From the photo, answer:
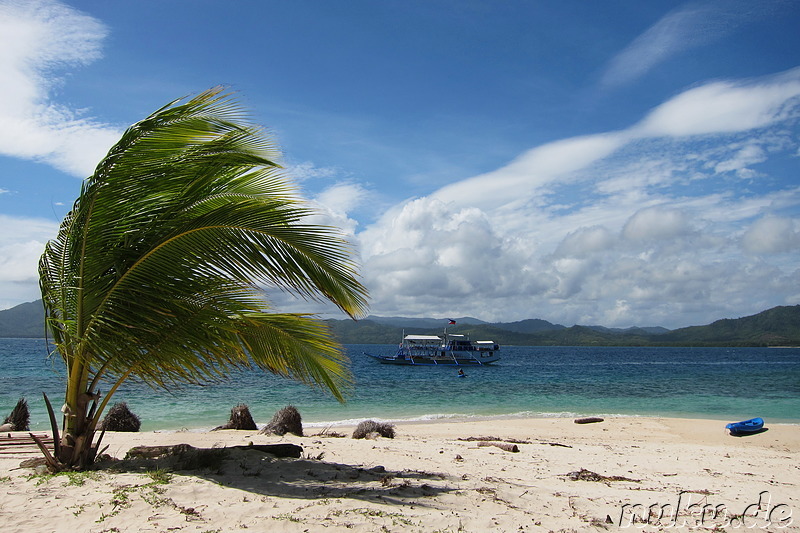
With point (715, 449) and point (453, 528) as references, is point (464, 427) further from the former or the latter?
point (453, 528)

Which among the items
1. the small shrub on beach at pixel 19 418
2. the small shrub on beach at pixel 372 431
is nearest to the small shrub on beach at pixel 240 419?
the small shrub on beach at pixel 372 431

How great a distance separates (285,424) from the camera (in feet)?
37.1

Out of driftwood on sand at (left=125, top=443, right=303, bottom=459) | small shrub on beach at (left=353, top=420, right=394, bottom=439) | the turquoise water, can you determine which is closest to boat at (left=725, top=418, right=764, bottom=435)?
the turquoise water

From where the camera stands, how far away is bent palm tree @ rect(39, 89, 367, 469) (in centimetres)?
539

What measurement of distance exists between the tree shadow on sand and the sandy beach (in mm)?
19

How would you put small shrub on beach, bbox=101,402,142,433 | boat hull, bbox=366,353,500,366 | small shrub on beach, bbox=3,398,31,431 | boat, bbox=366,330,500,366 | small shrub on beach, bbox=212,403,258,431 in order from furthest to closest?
1. boat, bbox=366,330,500,366
2. boat hull, bbox=366,353,500,366
3. small shrub on beach, bbox=212,403,258,431
4. small shrub on beach, bbox=101,402,142,433
5. small shrub on beach, bbox=3,398,31,431

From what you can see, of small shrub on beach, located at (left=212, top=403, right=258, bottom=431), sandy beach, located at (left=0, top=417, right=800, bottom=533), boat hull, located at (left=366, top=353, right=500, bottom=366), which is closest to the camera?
sandy beach, located at (left=0, top=417, right=800, bottom=533)

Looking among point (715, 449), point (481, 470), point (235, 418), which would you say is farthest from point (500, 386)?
point (481, 470)

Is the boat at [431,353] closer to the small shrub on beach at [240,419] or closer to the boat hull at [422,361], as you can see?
the boat hull at [422,361]

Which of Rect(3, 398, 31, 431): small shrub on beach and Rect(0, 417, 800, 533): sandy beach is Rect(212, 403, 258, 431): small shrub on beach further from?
Rect(3, 398, 31, 431): small shrub on beach

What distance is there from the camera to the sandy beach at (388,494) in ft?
14.0

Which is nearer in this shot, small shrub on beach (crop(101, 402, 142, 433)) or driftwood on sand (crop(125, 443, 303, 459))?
driftwood on sand (crop(125, 443, 303, 459))

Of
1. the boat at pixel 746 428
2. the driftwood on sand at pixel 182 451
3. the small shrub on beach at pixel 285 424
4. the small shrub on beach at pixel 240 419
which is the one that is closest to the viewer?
the driftwood on sand at pixel 182 451

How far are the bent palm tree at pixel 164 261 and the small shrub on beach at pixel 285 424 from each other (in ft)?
18.2
